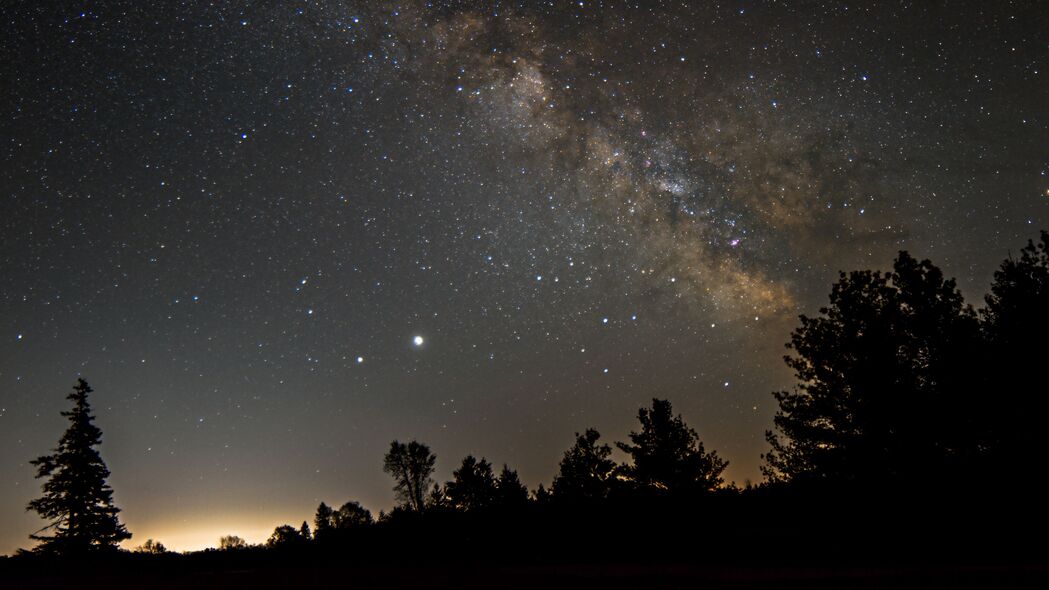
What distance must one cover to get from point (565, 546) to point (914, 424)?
11851 millimetres

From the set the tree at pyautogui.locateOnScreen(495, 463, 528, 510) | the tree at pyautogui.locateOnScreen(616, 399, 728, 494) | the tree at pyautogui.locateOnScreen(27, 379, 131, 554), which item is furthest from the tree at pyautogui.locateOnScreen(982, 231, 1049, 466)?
the tree at pyautogui.locateOnScreen(27, 379, 131, 554)

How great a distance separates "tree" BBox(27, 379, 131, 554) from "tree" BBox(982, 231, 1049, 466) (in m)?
45.0

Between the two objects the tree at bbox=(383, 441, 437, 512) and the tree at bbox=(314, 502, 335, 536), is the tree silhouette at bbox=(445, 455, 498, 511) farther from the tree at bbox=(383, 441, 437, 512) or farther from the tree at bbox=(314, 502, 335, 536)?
the tree at bbox=(314, 502, 335, 536)

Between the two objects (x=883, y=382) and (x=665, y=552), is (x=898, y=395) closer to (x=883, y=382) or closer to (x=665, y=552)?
(x=883, y=382)

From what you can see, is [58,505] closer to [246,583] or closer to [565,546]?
[246,583]

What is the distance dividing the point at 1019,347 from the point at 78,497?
48020 millimetres

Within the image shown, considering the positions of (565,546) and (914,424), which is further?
(914,424)

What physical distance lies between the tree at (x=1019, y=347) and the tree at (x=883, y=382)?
714 millimetres

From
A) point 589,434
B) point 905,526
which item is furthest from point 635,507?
point 589,434

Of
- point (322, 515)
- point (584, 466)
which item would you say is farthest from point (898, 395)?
point (322, 515)

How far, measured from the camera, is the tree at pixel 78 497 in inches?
1280

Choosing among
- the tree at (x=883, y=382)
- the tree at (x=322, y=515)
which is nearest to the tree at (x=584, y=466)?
the tree at (x=883, y=382)

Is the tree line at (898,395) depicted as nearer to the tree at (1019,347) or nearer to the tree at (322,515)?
the tree at (1019,347)

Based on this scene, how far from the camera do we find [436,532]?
1609cm
